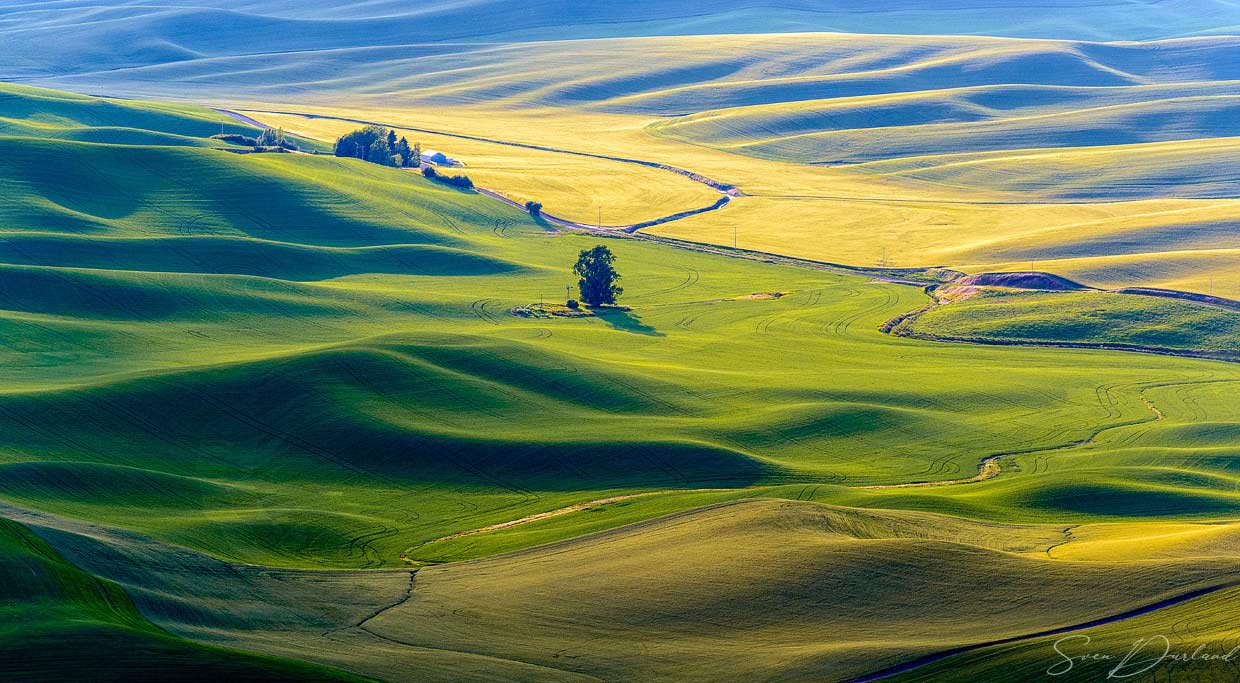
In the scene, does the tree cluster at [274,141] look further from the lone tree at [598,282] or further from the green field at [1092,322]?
the green field at [1092,322]

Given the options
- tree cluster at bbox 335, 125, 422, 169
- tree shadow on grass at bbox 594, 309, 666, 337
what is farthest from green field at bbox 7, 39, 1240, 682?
tree cluster at bbox 335, 125, 422, 169

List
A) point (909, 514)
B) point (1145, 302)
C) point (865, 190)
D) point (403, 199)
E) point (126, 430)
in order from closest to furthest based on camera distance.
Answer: point (909, 514), point (126, 430), point (1145, 302), point (403, 199), point (865, 190)

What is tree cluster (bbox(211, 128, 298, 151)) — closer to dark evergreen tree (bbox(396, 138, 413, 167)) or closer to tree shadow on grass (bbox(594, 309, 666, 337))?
dark evergreen tree (bbox(396, 138, 413, 167))

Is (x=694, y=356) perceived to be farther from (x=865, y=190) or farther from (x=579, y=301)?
(x=865, y=190)

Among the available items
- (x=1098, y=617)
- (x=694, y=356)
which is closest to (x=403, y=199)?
(x=694, y=356)

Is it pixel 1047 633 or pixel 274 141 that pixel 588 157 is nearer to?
pixel 274 141

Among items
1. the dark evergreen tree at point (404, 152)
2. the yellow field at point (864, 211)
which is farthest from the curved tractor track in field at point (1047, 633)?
the dark evergreen tree at point (404, 152)
